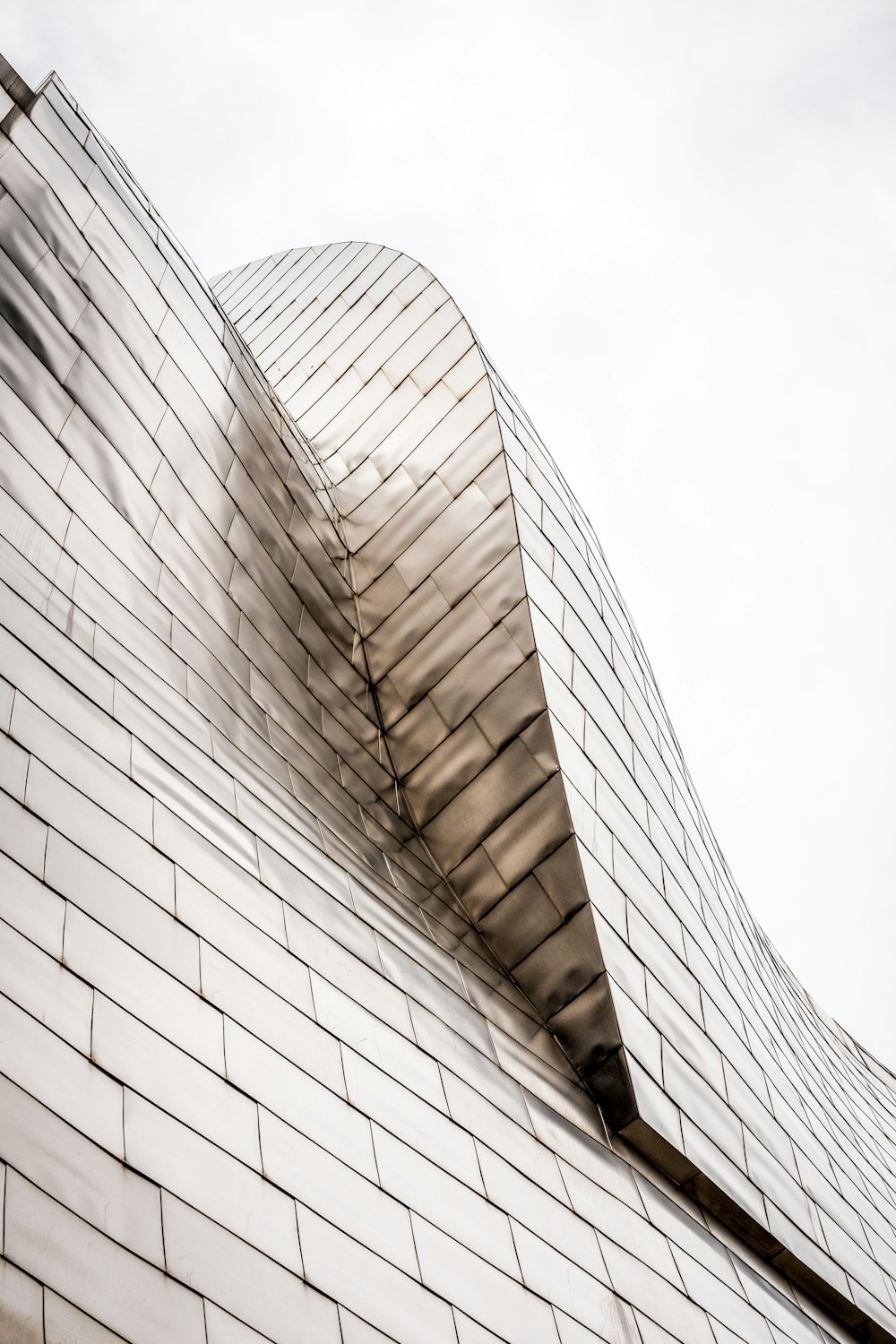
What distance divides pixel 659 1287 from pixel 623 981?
260 centimetres

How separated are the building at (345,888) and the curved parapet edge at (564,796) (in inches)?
1.8

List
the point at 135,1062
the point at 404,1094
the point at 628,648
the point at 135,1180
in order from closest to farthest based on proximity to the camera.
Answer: the point at 135,1180, the point at 135,1062, the point at 404,1094, the point at 628,648

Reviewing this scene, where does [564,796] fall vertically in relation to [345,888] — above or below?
above

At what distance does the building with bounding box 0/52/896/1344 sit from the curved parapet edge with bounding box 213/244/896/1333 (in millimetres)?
46

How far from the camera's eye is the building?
17.6 feet

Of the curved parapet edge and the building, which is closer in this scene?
the building

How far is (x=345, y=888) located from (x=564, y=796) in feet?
8.46

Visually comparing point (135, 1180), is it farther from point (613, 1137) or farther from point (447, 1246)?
point (613, 1137)

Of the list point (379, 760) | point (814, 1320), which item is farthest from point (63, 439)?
point (814, 1320)

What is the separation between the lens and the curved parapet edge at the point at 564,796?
10.1 meters

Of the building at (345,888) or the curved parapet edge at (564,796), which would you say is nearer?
the building at (345,888)

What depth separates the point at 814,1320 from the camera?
9953 mm

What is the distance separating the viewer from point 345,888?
894 centimetres

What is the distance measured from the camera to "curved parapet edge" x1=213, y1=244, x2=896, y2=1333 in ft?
33.1
